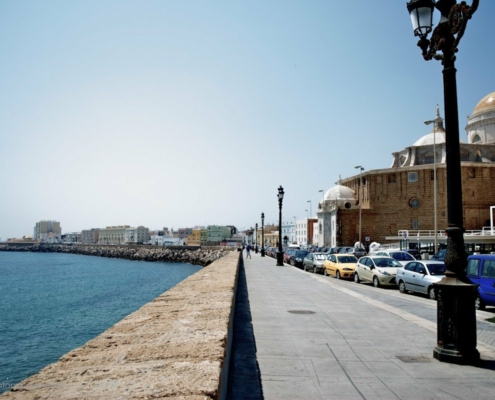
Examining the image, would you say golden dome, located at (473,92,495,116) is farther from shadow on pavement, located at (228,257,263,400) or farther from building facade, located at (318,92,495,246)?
shadow on pavement, located at (228,257,263,400)

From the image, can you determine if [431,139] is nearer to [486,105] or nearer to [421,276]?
[486,105]

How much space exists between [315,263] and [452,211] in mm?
20925

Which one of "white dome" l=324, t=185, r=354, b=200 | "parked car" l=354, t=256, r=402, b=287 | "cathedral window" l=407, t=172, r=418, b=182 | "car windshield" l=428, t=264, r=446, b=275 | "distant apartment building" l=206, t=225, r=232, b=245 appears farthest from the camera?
"distant apartment building" l=206, t=225, r=232, b=245

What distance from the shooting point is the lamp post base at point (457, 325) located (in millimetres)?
5438

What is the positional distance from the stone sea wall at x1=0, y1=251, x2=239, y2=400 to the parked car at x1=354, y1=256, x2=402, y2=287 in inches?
586

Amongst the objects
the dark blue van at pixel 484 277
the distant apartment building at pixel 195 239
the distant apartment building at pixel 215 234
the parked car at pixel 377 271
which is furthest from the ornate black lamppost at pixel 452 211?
the distant apartment building at pixel 195 239

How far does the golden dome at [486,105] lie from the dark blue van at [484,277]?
208ft

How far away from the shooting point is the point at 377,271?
18.4 m

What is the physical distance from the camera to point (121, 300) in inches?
1237

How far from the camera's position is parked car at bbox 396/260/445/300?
47.5ft

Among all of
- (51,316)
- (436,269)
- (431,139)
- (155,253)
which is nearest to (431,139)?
(431,139)

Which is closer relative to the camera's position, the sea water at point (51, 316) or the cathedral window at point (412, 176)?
the sea water at point (51, 316)

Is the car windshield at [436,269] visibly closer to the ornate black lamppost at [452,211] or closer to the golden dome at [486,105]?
the ornate black lamppost at [452,211]

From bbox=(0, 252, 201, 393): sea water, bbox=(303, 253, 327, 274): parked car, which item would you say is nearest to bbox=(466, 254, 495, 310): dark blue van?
bbox=(0, 252, 201, 393): sea water
